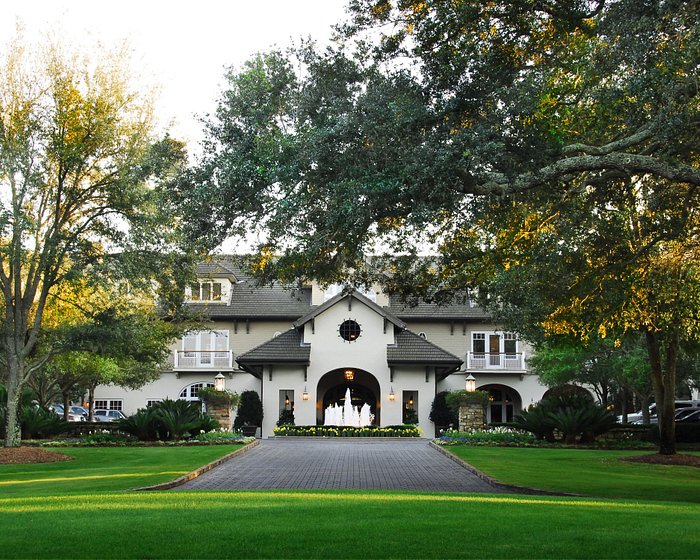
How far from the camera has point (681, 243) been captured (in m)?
20.1

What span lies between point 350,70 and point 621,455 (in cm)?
1783

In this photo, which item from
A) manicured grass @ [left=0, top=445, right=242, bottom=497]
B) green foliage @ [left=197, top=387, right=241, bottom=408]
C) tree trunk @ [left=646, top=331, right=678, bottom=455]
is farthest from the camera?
green foliage @ [left=197, top=387, right=241, bottom=408]

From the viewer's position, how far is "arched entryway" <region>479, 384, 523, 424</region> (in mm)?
50344

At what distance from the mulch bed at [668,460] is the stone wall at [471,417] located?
11.6 meters

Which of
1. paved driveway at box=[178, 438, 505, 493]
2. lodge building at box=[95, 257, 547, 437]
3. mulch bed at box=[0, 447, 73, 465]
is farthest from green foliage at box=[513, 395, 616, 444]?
mulch bed at box=[0, 447, 73, 465]

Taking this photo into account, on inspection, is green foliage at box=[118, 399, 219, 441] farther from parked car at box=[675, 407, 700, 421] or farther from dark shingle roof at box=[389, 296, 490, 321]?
parked car at box=[675, 407, 700, 421]

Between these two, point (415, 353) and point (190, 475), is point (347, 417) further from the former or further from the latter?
point (190, 475)

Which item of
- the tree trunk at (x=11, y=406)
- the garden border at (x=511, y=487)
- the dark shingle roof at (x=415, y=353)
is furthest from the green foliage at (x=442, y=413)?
the tree trunk at (x=11, y=406)

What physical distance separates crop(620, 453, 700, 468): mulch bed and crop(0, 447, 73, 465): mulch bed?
54.9 ft

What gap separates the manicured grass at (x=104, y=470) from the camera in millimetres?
16500

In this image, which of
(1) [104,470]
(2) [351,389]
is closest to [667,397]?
(1) [104,470]

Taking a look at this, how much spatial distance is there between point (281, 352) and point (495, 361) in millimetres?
13309

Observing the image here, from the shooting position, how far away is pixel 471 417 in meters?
37.4

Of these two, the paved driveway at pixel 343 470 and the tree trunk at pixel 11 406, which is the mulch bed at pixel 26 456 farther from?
the paved driveway at pixel 343 470
